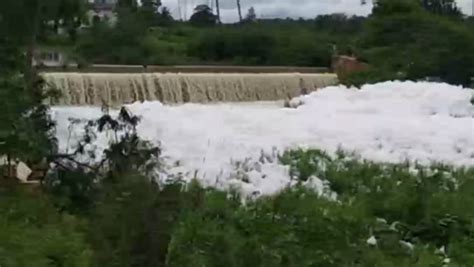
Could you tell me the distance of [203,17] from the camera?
113ft

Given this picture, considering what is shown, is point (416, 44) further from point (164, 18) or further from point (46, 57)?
point (164, 18)

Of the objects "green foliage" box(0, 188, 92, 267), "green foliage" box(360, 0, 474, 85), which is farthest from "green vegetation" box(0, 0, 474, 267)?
"green foliage" box(360, 0, 474, 85)

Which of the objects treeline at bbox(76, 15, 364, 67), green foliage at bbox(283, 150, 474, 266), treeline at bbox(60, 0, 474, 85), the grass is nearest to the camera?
the grass

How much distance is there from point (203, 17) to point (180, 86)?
16158mm

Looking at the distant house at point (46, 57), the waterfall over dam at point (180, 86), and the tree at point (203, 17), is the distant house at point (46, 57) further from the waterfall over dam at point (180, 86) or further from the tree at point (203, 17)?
the tree at point (203, 17)

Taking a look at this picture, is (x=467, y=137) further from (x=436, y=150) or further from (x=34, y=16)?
(x=34, y=16)

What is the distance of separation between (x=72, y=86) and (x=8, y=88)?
10307 mm

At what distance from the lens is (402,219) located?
7.00 metres

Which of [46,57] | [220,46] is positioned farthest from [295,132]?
[220,46]

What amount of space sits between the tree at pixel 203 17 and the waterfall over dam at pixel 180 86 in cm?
1268

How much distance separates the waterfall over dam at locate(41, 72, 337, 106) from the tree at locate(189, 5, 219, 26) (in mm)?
12684

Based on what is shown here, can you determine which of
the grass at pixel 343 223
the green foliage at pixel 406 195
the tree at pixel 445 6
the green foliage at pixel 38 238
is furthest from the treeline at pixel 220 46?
the green foliage at pixel 38 238

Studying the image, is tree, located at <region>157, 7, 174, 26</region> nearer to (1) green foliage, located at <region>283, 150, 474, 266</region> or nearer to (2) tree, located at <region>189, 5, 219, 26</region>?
(2) tree, located at <region>189, 5, 219, 26</region>

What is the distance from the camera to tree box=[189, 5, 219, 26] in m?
33.3
